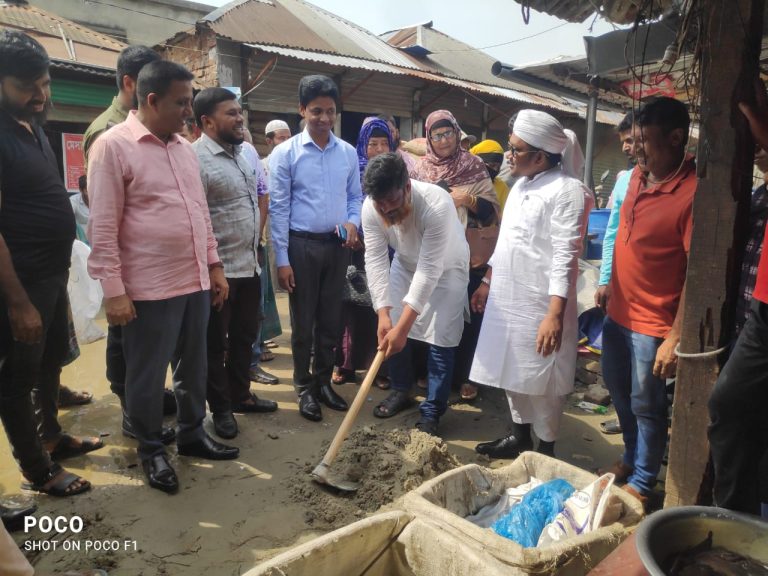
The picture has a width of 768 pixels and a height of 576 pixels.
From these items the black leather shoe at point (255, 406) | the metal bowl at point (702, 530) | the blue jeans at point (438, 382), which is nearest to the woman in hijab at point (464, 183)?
the blue jeans at point (438, 382)

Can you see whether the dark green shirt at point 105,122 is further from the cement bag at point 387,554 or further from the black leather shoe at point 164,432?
the cement bag at point 387,554

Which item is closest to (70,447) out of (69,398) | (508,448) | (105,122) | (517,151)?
(69,398)

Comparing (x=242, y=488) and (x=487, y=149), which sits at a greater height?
(x=487, y=149)

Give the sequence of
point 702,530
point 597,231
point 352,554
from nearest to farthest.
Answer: point 702,530 → point 352,554 → point 597,231

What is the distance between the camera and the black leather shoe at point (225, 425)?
3244 mm

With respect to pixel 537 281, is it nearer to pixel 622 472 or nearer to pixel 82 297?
pixel 622 472

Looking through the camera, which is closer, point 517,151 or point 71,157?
point 517,151

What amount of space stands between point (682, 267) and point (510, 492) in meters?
1.21

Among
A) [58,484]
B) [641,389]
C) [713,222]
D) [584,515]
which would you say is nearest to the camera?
[713,222]

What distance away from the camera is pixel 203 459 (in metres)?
3.00

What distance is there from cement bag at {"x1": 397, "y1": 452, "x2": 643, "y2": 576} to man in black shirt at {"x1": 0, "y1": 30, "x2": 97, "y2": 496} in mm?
1724

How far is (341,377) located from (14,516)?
2307 mm

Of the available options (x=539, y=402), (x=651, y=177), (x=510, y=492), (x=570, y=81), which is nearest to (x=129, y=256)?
(x=510, y=492)

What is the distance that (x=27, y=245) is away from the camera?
239cm
